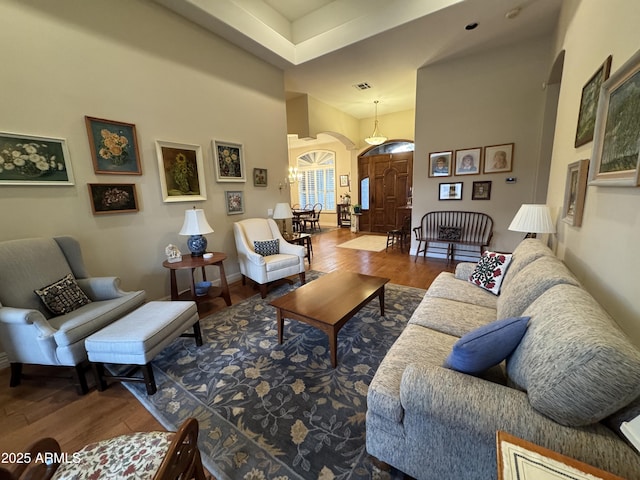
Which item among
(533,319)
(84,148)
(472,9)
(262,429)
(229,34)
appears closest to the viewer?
(533,319)

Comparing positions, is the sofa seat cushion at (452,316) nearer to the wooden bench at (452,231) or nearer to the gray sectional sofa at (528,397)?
the gray sectional sofa at (528,397)

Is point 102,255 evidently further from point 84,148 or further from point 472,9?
point 472,9

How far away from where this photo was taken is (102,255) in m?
2.68

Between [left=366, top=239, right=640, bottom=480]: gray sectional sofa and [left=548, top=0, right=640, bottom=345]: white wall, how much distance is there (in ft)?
0.62

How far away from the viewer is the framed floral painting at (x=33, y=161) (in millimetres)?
2100

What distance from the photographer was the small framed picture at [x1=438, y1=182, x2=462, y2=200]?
4746mm

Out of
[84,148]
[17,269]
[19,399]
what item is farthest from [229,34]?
[19,399]

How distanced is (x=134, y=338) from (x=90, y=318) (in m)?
0.52

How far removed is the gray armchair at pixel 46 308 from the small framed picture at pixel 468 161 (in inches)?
202

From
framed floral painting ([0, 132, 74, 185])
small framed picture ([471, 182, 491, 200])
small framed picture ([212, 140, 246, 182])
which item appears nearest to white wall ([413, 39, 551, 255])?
small framed picture ([471, 182, 491, 200])

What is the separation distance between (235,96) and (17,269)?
3.20 metres

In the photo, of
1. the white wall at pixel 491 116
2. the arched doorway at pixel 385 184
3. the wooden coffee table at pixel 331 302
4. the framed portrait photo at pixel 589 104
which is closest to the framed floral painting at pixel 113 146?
the wooden coffee table at pixel 331 302

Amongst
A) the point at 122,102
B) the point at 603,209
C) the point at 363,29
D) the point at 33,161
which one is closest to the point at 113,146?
the point at 122,102

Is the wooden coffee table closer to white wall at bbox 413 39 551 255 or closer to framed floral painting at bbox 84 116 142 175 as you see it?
framed floral painting at bbox 84 116 142 175
